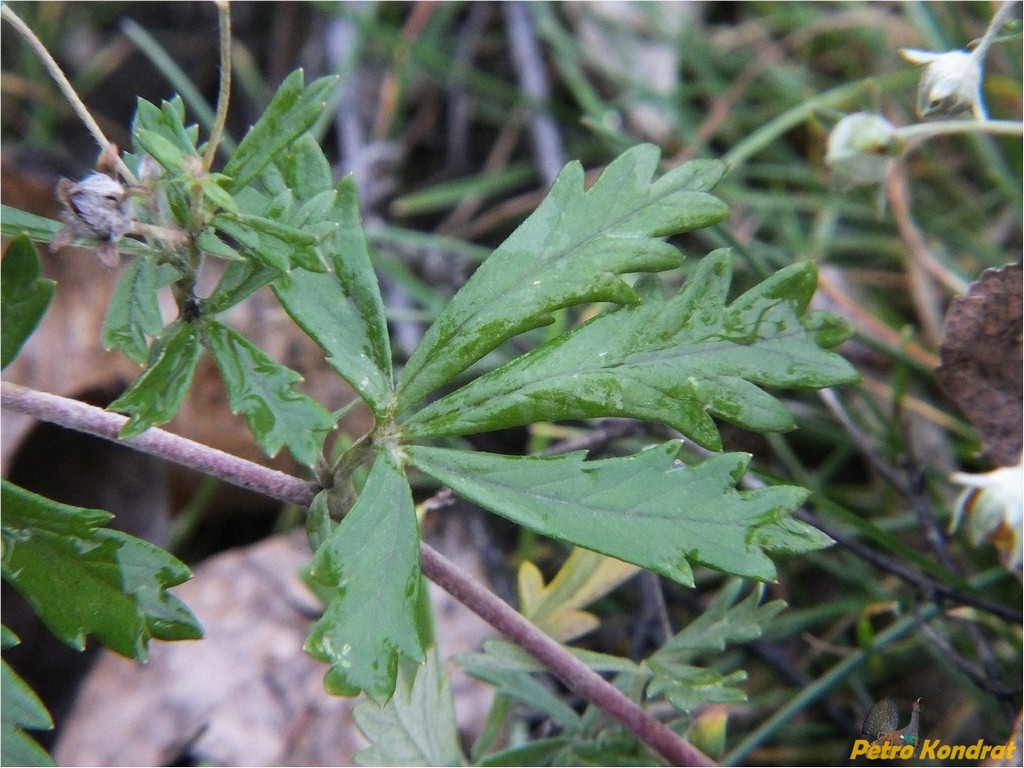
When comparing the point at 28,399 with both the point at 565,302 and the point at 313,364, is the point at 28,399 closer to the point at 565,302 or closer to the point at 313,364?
the point at 565,302

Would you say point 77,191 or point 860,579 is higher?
point 77,191

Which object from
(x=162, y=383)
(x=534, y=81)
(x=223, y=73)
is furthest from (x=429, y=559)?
(x=534, y=81)

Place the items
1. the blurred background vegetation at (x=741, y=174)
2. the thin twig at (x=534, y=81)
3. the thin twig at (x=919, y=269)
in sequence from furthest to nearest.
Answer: the thin twig at (x=534, y=81), the thin twig at (x=919, y=269), the blurred background vegetation at (x=741, y=174)

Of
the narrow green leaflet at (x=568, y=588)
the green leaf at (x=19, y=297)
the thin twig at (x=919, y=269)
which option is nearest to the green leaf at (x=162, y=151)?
the green leaf at (x=19, y=297)

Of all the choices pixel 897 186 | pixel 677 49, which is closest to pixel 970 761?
pixel 897 186

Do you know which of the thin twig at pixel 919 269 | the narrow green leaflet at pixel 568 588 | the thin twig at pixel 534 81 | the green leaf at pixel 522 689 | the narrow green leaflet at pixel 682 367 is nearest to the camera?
the narrow green leaflet at pixel 682 367

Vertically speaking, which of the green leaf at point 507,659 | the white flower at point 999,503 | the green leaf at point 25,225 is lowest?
the green leaf at point 507,659

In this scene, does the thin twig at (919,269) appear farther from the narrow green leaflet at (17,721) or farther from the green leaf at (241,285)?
the narrow green leaflet at (17,721)

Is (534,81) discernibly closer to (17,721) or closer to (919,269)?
(919,269)
